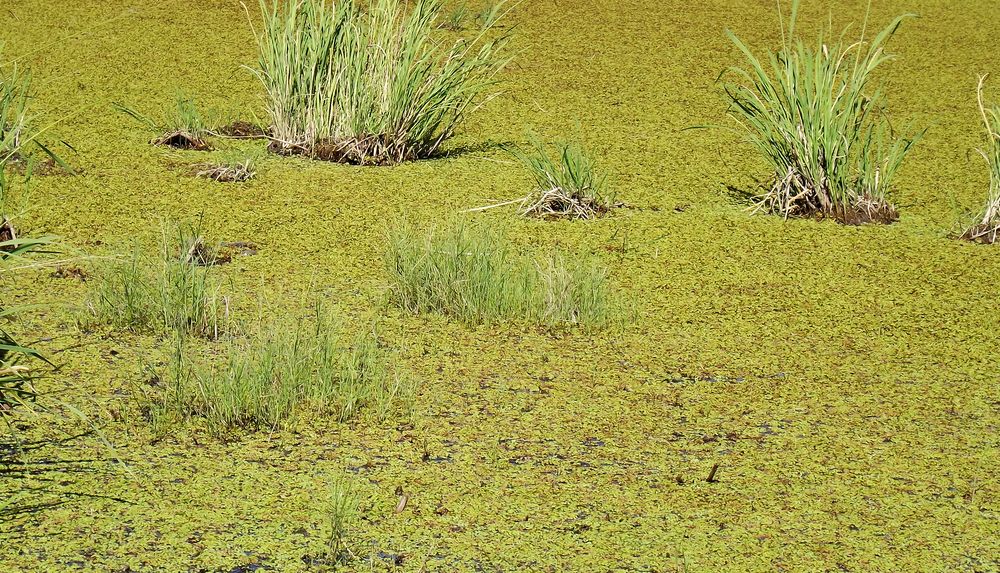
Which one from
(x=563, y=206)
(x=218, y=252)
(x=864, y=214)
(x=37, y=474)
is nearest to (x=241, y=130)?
(x=218, y=252)

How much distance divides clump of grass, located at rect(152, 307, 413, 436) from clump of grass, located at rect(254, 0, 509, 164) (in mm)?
1688

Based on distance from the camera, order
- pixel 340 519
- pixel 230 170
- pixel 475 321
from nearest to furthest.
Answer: pixel 340 519 → pixel 475 321 → pixel 230 170

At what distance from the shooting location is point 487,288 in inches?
120

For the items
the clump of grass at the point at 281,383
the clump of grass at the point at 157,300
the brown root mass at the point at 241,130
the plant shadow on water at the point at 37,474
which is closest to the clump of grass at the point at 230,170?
the brown root mass at the point at 241,130

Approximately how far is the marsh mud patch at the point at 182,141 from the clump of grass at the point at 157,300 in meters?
1.44

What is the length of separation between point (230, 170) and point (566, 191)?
1.11 metres

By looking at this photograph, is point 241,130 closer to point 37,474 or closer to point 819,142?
point 819,142

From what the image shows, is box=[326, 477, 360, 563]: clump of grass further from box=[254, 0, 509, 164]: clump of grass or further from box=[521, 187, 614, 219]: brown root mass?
box=[254, 0, 509, 164]: clump of grass

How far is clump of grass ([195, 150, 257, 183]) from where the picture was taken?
13.3ft

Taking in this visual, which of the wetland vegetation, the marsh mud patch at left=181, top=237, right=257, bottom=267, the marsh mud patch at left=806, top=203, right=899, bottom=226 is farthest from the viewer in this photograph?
the marsh mud patch at left=806, top=203, right=899, bottom=226

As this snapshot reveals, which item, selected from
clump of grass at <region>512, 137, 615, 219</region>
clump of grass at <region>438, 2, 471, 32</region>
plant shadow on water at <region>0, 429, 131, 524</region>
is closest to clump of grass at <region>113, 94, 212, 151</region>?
clump of grass at <region>512, 137, 615, 219</region>

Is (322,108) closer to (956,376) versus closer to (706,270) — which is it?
(706,270)

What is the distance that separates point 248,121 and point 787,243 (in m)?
2.11

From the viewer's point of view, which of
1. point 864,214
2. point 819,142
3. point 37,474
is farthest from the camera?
point 864,214
